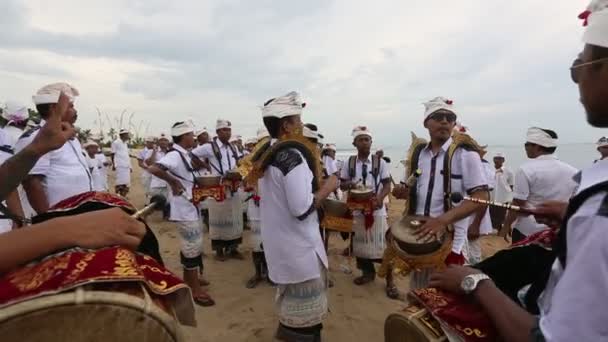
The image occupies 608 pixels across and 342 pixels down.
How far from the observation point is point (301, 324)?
11.4ft

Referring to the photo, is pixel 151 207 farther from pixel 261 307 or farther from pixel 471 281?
pixel 261 307

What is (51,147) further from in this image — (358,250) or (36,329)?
(358,250)

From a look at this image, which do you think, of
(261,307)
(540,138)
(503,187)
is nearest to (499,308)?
(261,307)

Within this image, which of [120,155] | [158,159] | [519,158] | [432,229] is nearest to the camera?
[432,229]

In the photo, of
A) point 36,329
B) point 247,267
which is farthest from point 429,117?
point 247,267

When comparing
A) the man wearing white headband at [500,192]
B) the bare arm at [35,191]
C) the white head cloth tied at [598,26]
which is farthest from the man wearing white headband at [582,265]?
the man wearing white headband at [500,192]

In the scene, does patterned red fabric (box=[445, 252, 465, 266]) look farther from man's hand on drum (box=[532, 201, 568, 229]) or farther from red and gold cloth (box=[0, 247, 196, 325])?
red and gold cloth (box=[0, 247, 196, 325])

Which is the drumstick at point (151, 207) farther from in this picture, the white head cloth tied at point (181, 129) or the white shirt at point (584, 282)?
the white head cloth tied at point (181, 129)

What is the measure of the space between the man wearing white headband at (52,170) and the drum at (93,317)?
2723 millimetres

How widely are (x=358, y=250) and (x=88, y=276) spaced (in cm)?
528

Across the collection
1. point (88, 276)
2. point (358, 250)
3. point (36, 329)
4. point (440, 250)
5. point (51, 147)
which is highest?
point (51, 147)

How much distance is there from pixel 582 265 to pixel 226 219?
617 cm

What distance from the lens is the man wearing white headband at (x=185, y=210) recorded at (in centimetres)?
488

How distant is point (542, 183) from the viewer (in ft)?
15.3
